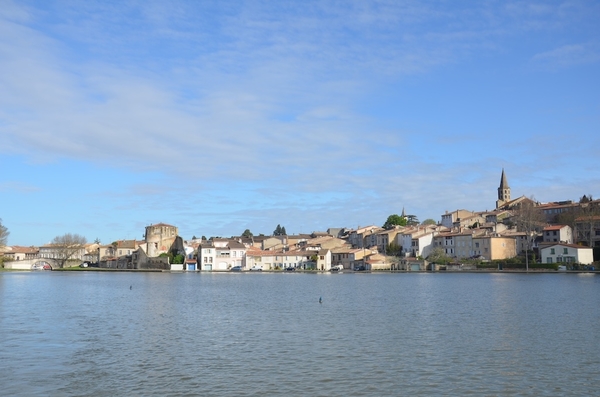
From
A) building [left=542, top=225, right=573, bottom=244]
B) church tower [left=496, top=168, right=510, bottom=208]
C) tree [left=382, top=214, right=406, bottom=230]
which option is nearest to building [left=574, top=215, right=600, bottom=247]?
building [left=542, top=225, right=573, bottom=244]

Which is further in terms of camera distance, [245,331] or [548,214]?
[548,214]

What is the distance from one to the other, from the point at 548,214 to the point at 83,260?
99.0 m

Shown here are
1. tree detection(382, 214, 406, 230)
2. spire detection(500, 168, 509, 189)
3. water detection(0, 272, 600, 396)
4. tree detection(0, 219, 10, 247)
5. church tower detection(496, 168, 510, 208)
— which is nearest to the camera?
water detection(0, 272, 600, 396)

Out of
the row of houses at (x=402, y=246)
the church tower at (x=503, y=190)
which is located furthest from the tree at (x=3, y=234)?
the church tower at (x=503, y=190)

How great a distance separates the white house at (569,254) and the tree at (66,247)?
8704 cm

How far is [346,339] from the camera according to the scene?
22.2m

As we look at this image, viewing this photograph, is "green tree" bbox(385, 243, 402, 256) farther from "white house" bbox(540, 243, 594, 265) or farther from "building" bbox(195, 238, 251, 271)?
"white house" bbox(540, 243, 594, 265)

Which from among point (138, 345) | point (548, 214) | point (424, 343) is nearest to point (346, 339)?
point (424, 343)

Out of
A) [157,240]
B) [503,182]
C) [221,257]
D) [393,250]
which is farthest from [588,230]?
[157,240]

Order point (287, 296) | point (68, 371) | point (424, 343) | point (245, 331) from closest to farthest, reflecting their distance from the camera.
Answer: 1. point (68, 371)
2. point (424, 343)
3. point (245, 331)
4. point (287, 296)

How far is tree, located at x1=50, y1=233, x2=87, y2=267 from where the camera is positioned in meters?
120

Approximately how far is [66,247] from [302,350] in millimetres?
110551

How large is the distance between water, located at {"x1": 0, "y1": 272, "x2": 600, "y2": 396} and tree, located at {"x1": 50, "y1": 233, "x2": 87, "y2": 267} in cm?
9064

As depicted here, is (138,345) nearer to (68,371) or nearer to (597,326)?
(68,371)
